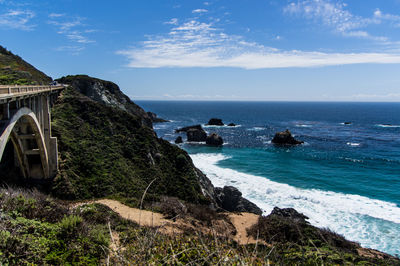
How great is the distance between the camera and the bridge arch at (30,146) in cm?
1722

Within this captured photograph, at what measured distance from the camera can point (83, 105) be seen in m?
36.0

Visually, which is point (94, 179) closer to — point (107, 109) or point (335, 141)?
point (107, 109)

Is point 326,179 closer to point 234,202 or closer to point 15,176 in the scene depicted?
point 234,202

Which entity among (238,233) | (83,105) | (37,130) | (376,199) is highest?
(83,105)

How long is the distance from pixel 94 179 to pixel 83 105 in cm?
1700

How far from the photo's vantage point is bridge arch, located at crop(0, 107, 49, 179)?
56.5 ft

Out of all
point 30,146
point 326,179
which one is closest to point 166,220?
point 30,146

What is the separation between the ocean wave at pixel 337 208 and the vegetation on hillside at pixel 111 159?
27.6 feet

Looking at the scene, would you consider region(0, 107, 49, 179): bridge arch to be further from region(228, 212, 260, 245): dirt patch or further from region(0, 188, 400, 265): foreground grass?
region(228, 212, 260, 245): dirt patch

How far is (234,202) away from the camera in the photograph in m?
27.0

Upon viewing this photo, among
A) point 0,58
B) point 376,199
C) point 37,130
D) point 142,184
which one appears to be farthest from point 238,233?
point 0,58

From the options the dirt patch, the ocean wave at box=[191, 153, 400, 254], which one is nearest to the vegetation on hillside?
the dirt patch

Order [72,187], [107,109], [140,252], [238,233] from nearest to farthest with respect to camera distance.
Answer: [140,252] → [238,233] → [72,187] → [107,109]

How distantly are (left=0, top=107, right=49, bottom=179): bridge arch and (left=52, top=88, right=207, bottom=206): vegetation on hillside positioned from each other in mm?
1628
